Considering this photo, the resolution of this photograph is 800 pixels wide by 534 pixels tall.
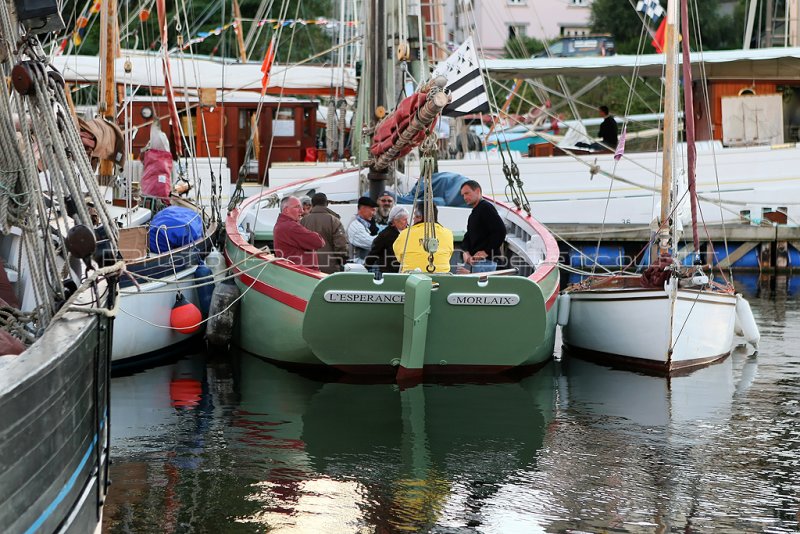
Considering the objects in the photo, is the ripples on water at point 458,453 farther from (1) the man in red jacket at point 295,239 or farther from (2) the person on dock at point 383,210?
(2) the person on dock at point 383,210

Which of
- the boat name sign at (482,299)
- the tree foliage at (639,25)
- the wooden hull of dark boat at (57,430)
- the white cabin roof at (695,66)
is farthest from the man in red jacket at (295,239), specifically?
the tree foliage at (639,25)

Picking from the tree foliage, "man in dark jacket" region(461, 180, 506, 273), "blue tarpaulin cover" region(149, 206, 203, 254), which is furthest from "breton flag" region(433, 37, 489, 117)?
the tree foliage

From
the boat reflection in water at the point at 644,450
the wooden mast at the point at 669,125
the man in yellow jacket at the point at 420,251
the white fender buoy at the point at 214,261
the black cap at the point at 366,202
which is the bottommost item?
the boat reflection in water at the point at 644,450

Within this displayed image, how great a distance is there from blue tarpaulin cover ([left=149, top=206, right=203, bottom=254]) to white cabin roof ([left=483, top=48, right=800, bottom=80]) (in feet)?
39.1

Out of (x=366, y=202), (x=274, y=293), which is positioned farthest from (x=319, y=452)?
(x=366, y=202)

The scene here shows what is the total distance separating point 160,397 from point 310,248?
2.45 metres

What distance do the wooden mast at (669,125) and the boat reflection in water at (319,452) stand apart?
2040mm

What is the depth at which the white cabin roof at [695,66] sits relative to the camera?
24984mm

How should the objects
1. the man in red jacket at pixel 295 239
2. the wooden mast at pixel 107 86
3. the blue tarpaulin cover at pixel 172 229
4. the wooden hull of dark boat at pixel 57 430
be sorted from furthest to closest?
the wooden mast at pixel 107 86 → the blue tarpaulin cover at pixel 172 229 → the man in red jacket at pixel 295 239 → the wooden hull of dark boat at pixel 57 430

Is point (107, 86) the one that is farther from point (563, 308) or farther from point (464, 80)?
point (563, 308)

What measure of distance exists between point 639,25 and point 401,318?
3858cm

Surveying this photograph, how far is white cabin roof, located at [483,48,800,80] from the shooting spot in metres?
25.0

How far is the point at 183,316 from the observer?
44.7 ft

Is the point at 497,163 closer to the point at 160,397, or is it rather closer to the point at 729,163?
the point at 729,163
